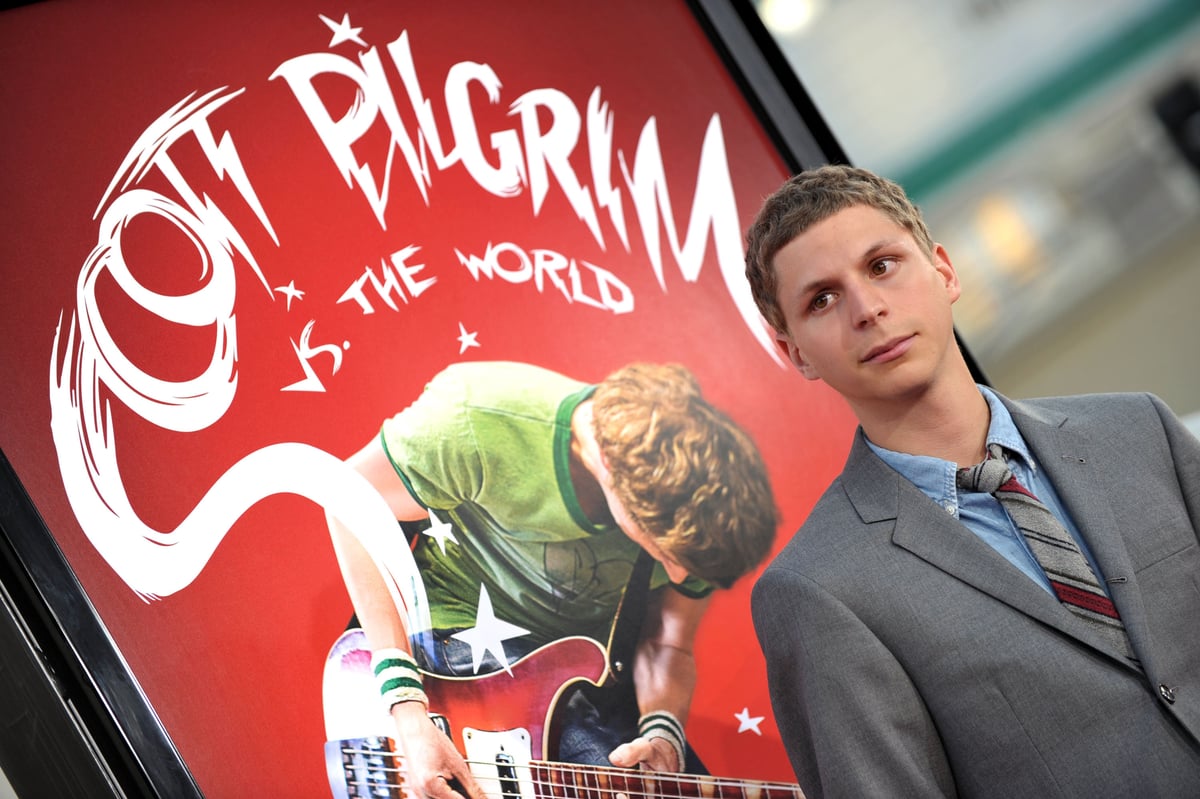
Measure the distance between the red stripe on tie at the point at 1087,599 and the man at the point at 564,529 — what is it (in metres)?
0.71

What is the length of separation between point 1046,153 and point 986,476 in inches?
78.3

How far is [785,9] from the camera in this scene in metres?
2.89

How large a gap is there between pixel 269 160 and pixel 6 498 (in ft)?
2.12

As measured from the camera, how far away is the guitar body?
1467 millimetres

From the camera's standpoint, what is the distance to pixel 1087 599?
1234 millimetres

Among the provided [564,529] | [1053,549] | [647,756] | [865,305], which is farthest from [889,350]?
[647,756]

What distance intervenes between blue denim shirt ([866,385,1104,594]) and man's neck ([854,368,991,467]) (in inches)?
0.6

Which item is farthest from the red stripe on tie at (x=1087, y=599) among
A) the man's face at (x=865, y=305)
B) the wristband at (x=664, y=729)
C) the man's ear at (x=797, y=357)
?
the wristband at (x=664, y=729)

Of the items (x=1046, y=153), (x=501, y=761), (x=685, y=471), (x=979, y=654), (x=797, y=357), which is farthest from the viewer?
(x=1046, y=153)

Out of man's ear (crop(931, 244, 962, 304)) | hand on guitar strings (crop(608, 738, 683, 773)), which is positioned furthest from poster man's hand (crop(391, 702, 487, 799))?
man's ear (crop(931, 244, 962, 304))

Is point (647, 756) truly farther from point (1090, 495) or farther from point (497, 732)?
point (1090, 495)

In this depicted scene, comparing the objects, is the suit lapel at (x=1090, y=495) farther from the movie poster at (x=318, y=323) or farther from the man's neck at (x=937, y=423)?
the movie poster at (x=318, y=323)

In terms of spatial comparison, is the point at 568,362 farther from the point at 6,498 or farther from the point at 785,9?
the point at 785,9

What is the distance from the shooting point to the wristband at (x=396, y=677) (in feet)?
4.92
